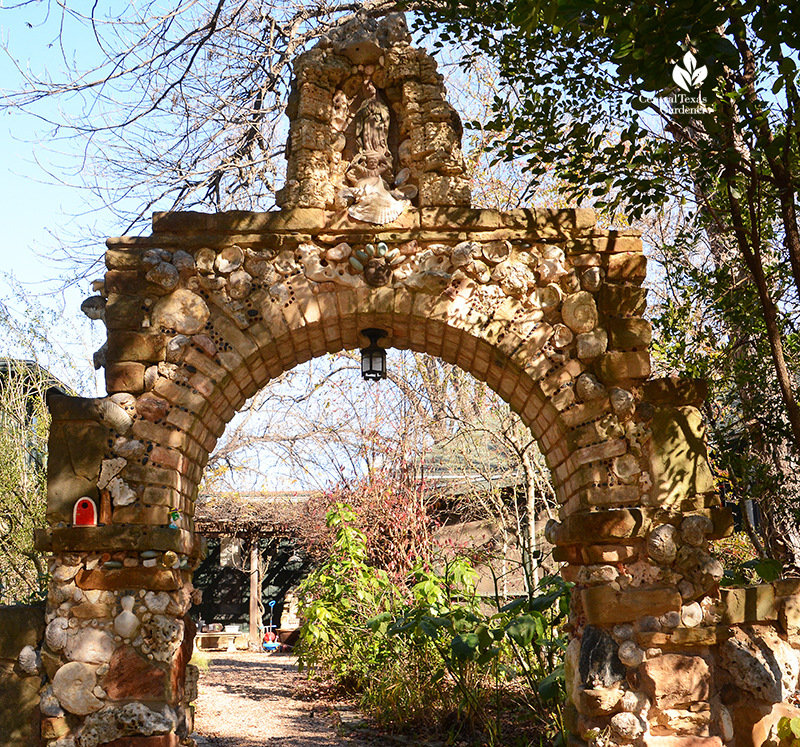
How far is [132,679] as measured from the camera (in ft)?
12.1

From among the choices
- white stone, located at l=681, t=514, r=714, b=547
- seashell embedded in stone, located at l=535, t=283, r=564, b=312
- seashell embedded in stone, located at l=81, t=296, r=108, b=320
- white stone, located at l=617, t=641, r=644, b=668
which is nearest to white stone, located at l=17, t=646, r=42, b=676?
seashell embedded in stone, located at l=81, t=296, r=108, b=320

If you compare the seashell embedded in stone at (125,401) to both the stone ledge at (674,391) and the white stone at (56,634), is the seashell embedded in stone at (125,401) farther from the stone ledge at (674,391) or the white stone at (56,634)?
the stone ledge at (674,391)

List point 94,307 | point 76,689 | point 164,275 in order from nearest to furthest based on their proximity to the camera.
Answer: point 76,689 < point 164,275 < point 94,307

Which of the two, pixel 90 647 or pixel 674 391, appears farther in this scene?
pixel 674 391

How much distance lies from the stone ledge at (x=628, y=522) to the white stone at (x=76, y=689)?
247 centimetres

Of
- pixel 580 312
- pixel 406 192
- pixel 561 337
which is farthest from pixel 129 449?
pixel 580 312

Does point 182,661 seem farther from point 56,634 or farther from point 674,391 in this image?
point 674,391

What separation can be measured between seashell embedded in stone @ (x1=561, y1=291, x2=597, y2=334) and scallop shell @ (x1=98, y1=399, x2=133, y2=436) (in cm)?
237

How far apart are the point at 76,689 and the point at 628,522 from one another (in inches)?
110

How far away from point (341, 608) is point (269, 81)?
17.0 ft

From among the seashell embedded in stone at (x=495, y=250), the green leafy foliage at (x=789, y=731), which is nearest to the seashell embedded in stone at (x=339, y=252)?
the seashell embedded in stone at (x=495, y=250)

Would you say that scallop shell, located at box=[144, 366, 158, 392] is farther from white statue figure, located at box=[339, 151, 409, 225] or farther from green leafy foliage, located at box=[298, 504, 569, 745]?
green leafy foliage, located at box=[298, 504, 569, 745]

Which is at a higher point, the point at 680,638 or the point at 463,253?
the point at 463,253

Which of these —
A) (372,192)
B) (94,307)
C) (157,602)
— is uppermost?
(372,192)
